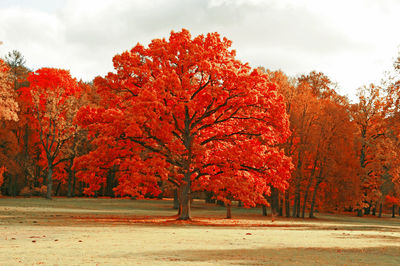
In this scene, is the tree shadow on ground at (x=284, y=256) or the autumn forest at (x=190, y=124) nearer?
the tree shadow on ground at (x=284, y=256)

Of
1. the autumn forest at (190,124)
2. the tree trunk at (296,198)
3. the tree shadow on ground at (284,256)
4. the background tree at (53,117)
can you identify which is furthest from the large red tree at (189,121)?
the background tree at (53,117)

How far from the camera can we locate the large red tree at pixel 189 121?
26.1 meters

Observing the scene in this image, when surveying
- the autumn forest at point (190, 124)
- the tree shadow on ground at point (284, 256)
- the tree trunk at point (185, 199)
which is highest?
the autumn forest at point (190, 124)

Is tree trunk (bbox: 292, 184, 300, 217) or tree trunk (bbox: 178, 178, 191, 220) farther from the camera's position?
tree trunk (bbox: 292, 184, 300, 217)

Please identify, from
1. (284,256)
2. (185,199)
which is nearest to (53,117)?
(185,199)

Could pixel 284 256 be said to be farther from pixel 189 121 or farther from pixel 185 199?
pixel 189 121

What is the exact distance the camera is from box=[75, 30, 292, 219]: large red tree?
2609 centimetres

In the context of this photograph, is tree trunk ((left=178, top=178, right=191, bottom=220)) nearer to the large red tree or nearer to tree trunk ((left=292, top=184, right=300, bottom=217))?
the large red tree

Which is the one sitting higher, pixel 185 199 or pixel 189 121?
pixel 189 121

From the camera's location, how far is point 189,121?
29172mm

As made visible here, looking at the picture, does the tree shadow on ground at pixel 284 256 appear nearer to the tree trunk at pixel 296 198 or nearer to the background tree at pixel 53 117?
the tree trunk at pixel 296 198

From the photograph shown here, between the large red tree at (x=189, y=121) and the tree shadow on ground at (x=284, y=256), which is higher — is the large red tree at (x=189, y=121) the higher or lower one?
the higher one

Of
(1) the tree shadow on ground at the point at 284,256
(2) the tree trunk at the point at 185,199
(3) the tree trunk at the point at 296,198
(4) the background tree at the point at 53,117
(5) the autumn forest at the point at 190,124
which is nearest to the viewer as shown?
(1) the tree shadow on ground at the point at 284,256

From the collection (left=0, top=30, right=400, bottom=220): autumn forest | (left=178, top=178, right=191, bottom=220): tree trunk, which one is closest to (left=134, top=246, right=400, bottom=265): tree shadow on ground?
(left=0, top=30, right=400, bottom=220): autumn forest
